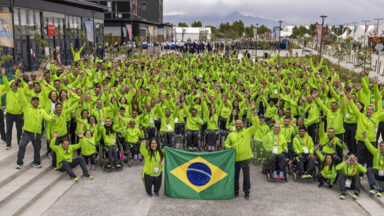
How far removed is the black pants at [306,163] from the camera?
10.5 meters

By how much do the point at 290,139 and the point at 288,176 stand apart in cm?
109

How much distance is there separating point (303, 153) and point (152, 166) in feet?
14.2

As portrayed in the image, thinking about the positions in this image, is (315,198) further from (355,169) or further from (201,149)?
(201,149)

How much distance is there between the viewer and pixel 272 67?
20.8 metres

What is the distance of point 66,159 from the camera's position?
416 inches

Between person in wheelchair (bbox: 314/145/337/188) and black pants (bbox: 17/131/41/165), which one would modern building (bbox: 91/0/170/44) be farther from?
person in wheelchair (bbox: 314/145/337/188)

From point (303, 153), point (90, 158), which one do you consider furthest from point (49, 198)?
point (303, 153)

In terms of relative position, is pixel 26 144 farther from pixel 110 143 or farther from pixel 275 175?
pixel 275 175

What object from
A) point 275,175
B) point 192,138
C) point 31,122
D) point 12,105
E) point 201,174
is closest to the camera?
point 201,174

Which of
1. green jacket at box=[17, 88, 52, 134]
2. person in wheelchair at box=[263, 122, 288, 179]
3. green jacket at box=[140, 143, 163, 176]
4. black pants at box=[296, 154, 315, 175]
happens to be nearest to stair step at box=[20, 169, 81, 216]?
green jacket at box=[17, 88, 52, 134]

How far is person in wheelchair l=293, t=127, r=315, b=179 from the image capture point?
10.5m

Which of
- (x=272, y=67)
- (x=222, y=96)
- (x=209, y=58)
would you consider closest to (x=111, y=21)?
(x=209, y=58)

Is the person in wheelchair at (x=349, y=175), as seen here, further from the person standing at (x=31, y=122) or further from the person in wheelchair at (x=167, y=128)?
the person standing at (x=31, y=122)

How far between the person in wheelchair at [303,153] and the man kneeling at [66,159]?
19.3 ft
